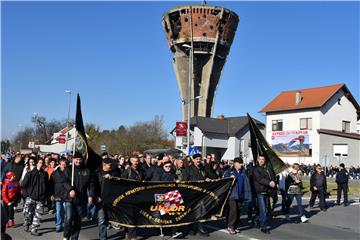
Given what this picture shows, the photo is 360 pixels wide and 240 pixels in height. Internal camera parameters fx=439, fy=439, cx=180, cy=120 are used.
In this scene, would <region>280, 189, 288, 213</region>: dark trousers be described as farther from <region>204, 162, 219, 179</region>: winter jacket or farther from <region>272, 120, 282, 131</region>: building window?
<region>272, 120, 282, 131</region>: building window

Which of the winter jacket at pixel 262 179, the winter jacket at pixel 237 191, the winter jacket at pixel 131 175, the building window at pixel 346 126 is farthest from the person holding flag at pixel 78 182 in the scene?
the building window at pixel 346 126

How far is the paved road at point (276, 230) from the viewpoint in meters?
10.2

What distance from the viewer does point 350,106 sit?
190ft

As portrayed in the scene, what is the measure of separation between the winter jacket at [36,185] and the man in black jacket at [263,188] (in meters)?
5.33

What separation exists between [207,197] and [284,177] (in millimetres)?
6591

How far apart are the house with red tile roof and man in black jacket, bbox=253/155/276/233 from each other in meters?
40.6

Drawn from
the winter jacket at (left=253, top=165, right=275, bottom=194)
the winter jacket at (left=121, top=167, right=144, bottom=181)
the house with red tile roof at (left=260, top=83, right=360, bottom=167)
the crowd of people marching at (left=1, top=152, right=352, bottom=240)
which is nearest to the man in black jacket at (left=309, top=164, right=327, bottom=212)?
the crowd of people marching at (left=1, top=152, right=352, bottom=240)

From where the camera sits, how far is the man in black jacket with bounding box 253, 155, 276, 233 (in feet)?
36.1

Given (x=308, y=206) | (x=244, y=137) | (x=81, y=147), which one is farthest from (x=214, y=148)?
(x=81, y=147)

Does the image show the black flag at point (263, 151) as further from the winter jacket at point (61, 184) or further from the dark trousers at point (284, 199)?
the winter jacket at point (61, 184)

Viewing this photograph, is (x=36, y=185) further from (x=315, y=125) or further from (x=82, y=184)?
(x=315, y=125)

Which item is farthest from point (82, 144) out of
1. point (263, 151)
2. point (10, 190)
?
point (263, 151)

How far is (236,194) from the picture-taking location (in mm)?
10820

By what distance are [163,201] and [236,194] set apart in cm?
194
